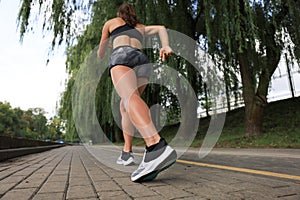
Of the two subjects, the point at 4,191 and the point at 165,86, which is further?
the point at 165,86

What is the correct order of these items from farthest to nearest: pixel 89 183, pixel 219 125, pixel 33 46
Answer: pixel 219 125
pixel 33 46
pixel 89 183

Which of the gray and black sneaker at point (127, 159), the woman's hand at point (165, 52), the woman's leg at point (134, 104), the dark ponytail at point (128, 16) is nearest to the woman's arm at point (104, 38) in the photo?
the dark ponytail at point (128, 16)

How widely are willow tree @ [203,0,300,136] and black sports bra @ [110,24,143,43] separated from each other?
161 inches

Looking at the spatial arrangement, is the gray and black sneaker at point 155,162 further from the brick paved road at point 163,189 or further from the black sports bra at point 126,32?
the black sports bra at point 126,32

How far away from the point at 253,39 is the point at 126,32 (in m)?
4.87

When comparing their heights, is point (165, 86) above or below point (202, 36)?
below

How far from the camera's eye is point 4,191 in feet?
6.17

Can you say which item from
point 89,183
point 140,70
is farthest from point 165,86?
point 89,183

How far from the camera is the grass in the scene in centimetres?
715

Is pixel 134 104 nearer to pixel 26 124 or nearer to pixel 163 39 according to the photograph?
pixel 163 39

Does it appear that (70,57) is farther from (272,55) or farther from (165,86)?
(272,55)

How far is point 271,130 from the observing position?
8.69 metres

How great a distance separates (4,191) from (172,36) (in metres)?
6.50

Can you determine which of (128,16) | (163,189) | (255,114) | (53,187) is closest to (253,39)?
(255,114)
